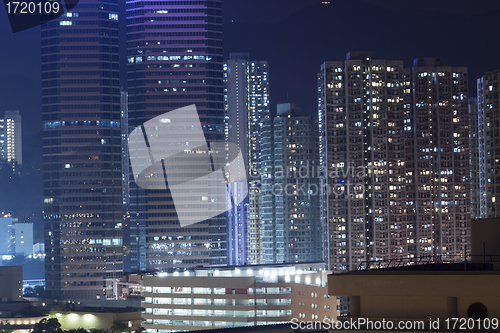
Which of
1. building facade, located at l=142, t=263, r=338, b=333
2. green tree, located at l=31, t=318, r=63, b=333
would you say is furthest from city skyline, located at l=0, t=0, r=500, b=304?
green tree, located at l=31, t=318, r=63, b=333

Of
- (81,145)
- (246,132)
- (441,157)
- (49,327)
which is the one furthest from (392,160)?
(246,132)

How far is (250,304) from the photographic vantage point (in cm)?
5191

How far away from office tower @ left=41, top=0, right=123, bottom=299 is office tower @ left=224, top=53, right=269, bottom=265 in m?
22.3

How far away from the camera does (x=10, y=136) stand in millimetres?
135625

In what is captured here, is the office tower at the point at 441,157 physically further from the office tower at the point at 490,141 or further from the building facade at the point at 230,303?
the building facade at the point at 230,303

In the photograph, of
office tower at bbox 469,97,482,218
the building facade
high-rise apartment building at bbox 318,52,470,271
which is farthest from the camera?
office tower at bbox 469,97,482,218

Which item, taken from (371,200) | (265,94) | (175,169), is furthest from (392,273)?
(265,94)

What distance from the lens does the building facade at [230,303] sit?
2032 inches

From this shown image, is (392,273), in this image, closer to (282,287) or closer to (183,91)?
(282,287)

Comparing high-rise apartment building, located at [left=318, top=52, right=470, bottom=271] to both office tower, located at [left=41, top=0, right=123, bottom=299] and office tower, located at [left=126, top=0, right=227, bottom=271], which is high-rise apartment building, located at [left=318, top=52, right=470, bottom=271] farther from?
office tower, located at [left=41, top=0, right=123, bottom=299]

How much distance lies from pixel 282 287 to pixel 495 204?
1747 cm

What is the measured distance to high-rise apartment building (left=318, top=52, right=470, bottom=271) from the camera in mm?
64000

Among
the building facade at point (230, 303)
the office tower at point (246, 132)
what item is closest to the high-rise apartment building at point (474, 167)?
the building facade at point (230, 303)

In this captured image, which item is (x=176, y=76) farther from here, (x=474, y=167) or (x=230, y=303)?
(x=230, y=303)
